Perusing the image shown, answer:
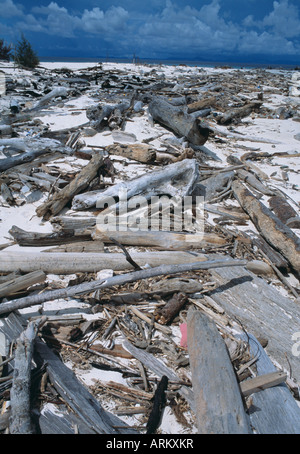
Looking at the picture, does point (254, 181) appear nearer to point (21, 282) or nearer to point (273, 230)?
point (273, 230)

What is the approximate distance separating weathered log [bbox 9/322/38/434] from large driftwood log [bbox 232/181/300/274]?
3480mm

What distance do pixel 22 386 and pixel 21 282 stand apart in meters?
1.32

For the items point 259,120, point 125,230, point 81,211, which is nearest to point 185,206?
point 125,230

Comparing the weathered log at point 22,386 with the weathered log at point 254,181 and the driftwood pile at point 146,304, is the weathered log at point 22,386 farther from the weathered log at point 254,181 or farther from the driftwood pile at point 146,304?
the weathered log at point 254,181

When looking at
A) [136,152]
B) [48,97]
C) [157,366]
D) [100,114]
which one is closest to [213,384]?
[157,366]

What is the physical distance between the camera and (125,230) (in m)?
4.22

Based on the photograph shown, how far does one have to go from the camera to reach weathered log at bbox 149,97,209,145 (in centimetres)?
765

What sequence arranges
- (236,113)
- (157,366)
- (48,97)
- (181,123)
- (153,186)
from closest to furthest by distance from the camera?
1. (157,366)
2. (153,186)
3. (181,123)
4. (48,97)
5. (236,113)

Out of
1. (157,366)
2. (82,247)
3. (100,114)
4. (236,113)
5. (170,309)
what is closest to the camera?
(157,366)

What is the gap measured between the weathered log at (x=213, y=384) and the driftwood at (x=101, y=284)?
0.76 meters

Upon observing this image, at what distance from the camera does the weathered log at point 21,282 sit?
3.05m

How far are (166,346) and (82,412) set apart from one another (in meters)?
0.97

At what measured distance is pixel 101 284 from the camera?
2.93 m

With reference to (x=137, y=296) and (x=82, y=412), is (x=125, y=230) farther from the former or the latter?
(x=82, y=412)
